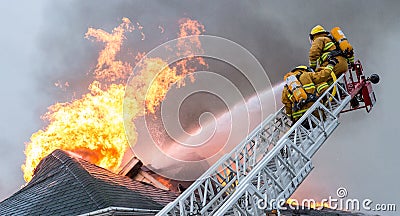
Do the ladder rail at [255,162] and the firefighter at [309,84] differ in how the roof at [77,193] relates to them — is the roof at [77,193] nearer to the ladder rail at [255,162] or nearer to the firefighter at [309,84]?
the ladder rail at [255,162]

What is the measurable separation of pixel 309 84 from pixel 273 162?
6.45 feet

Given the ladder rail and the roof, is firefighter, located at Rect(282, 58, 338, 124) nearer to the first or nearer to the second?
the ladder rail

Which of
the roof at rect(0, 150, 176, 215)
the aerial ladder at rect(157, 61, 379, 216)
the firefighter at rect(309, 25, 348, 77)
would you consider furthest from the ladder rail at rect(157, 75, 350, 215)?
the roof at rect(0, 150, 176, 215)

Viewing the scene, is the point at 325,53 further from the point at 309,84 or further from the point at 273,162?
the point at 273,162

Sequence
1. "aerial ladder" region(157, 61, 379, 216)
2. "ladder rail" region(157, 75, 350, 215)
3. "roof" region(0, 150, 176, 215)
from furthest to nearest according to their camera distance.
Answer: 1. "roof" region(0, 150, 176, 215)
2. "ladder rail" region(157, 75, 350, 215)
3. "aerial ladder" region(157, 61, 379, 216)

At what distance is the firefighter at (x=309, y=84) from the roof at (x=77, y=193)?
381 cm

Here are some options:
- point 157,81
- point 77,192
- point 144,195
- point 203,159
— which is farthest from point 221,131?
point 77,192

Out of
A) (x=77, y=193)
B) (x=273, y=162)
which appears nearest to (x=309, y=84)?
(x=273, y=162)

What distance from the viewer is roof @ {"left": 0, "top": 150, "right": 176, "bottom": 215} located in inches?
300

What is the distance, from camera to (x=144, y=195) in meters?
8.96

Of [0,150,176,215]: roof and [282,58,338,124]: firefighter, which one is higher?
[282,58,338,124]: firefighter

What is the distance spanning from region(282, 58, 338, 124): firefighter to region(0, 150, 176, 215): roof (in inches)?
150

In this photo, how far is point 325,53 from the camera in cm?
827

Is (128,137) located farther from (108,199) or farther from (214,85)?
(108,199)
